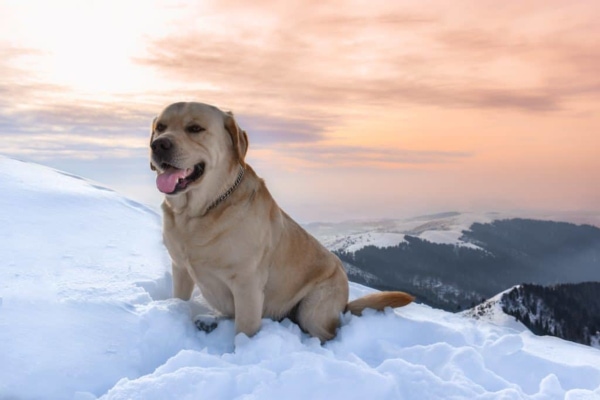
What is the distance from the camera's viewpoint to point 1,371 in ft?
11.8

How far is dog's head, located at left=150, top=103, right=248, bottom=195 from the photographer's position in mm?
4453

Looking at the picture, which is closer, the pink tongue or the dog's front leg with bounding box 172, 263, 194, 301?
the pink tongue

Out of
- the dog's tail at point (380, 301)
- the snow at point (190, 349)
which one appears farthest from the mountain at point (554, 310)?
the snow at point (190, 349)

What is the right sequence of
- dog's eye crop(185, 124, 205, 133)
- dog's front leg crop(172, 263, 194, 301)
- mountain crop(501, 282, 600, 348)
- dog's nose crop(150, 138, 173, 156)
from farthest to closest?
1. mountain crop(501, 282, 600, 348)
2. dog's front leg crop(172, 263, 194, 301)
3. dog's eye crop(185, 124, 205, 133)
4. dog's nose crop(150, 138, 173, 156)

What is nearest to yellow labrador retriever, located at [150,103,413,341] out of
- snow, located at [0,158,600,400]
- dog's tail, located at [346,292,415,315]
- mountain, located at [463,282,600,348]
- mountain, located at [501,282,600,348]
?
snow, located at [0,158,600,400]

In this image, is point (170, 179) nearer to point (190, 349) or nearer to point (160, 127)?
point (160, 127)

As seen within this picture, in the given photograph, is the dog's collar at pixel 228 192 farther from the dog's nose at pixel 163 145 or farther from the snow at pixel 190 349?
the snow at pixel 190 349

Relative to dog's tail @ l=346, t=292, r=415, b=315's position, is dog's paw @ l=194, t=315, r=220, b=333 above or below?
below

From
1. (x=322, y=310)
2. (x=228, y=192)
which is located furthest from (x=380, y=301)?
(x=228, y=192)

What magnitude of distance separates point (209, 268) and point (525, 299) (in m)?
141

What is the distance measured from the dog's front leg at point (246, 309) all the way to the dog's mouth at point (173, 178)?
113 cm

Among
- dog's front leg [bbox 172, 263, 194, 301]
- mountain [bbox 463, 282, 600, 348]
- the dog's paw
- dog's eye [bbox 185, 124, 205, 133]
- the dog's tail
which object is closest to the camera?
dog's eye [bbox 185, 124, 205, 133]

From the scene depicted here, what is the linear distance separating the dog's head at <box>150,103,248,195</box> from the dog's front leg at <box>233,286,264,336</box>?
3.64 feet

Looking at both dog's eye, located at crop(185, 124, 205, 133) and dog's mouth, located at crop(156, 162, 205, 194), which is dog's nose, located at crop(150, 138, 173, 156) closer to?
dog's mouth, located at crop(156, 162, 205, 194)
